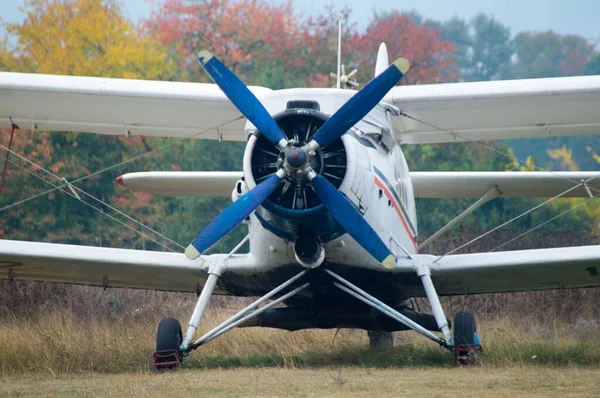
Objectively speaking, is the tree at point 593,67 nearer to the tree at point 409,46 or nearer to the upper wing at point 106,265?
the tree at point 409,46

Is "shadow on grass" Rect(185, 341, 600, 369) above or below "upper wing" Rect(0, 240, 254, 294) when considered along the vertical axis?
below

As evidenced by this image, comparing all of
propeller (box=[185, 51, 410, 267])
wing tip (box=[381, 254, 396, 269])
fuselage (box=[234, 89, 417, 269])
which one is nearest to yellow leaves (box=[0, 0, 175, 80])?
fuselage (box=[234, 89, 417, 269])

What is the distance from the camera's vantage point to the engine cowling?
9.30m

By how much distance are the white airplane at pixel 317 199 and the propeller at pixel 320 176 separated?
0.01 metres

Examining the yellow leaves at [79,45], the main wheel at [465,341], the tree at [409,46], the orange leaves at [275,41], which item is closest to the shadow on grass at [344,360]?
the main wheel at [465,341]

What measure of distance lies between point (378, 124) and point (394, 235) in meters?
1.18

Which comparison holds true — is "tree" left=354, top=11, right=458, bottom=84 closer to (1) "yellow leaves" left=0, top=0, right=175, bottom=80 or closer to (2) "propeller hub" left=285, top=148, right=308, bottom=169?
(1) "yellow leaves" left=0, top=0, right=175, bottom=80

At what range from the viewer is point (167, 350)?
1012cm

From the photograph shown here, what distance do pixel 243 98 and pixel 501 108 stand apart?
341 centimetres

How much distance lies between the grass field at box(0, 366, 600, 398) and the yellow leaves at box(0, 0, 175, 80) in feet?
70.1

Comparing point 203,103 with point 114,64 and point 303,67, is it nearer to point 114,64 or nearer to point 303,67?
point 114,64

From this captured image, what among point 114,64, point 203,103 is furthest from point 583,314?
point 114,64

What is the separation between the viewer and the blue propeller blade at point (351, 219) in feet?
29.8

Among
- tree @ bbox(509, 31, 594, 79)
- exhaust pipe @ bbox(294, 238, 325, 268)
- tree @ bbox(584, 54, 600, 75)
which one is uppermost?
tree @ bbox(509, 31, 594, 79)
